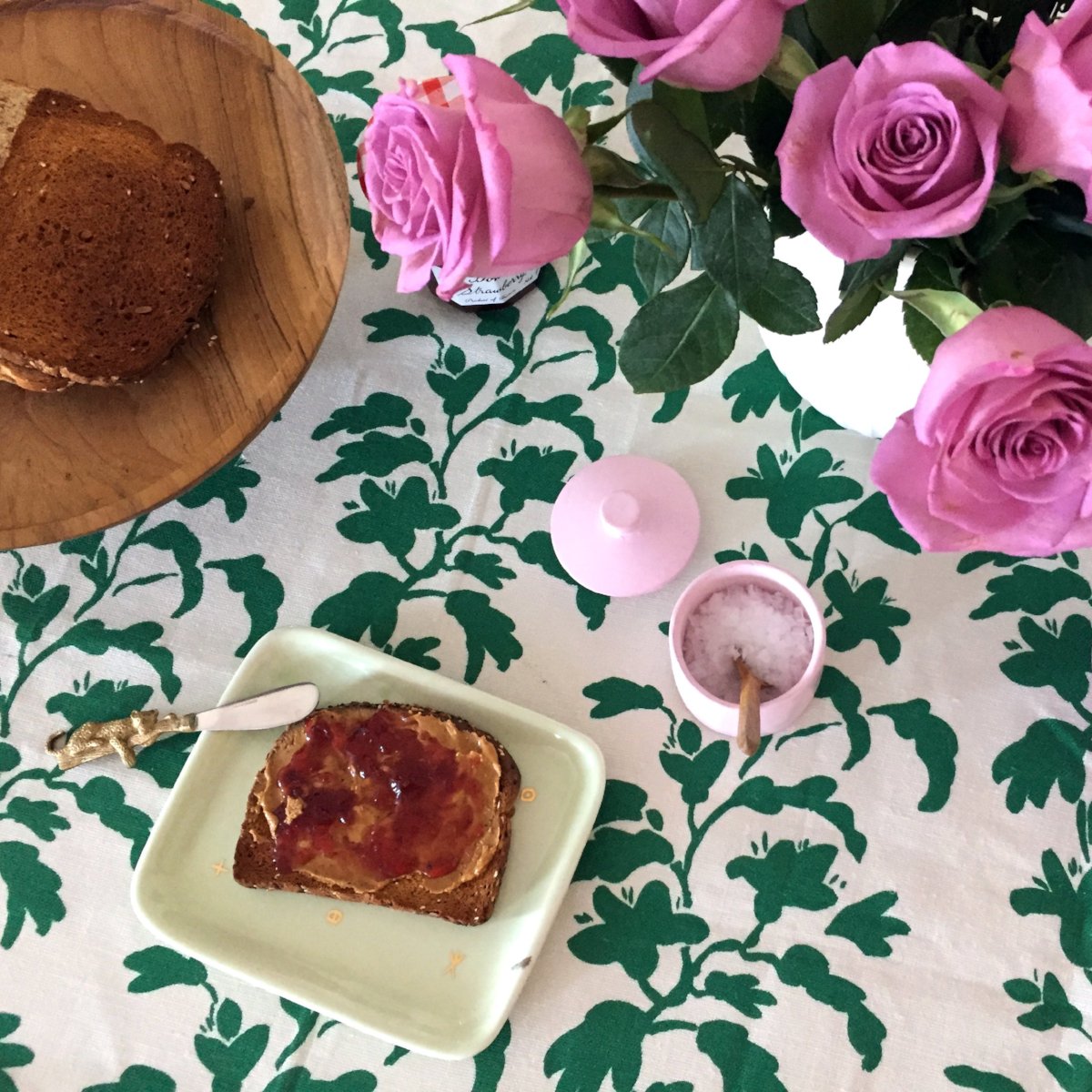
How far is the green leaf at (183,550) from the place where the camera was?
721 mm

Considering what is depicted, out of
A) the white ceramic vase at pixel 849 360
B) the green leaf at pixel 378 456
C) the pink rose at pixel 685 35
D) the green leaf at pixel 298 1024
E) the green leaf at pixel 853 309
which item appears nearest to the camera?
the pink rose at pixel 685 35

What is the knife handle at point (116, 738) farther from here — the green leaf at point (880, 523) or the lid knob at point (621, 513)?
the green leaf at point (880, 523)

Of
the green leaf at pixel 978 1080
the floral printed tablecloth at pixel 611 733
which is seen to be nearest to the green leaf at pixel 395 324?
the floral printed tablecloth at pixel 611 733

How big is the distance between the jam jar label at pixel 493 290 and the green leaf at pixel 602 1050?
1.61 ft

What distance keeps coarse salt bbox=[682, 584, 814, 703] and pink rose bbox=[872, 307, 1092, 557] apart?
0.92 feet

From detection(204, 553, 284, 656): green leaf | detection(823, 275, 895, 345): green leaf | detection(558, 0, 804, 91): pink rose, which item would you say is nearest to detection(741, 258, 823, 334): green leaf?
detection(823, 275, 895, 345): green leaf

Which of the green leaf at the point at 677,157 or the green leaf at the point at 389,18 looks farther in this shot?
the green leaf at the point at 389,18

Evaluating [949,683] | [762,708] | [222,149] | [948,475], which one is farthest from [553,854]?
[222,149]

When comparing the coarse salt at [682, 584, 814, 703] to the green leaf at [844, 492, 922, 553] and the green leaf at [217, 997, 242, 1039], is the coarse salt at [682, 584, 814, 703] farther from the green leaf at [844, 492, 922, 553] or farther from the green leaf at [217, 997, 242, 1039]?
the green leaf at [217, 997, 242, 1039]

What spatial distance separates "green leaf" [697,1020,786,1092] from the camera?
60 cm

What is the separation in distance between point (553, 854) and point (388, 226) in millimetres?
423

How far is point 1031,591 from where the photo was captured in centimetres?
67

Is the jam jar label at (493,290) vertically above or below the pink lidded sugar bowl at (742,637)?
above

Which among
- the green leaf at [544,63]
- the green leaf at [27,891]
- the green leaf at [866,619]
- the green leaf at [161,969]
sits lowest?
the green leaf at [161,969]
